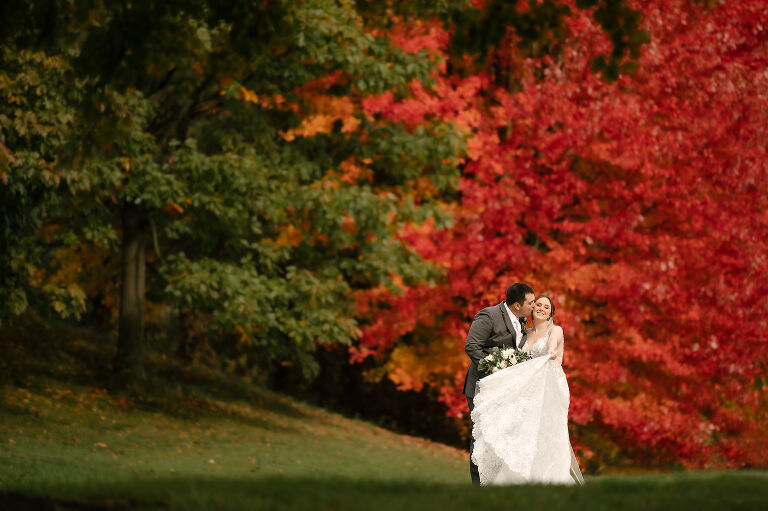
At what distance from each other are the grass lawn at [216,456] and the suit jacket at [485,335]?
112 cm

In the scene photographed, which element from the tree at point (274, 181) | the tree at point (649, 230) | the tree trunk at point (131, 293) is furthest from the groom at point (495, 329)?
the tree trunk at point (131, 293)

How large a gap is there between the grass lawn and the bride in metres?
0.70

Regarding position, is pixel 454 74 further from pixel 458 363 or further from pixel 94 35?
pixel 94 35

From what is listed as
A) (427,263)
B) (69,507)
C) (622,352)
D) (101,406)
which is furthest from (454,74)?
(69,507)

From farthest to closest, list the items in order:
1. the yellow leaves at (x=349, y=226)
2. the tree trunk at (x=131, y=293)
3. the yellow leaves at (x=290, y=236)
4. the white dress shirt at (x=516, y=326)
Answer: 1. the tree trunk at (x=131, y=293)
2. the yellow leaves at (x=290, y=236)
3. the yellow leaves at (x=349, y=226)
4. the white dress shirt at (x=516, y=326)

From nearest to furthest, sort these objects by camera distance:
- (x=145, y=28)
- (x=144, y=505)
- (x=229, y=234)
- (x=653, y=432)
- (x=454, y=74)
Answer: (x=144, y=505)
(x=145, y=28)
(x=653, y=432)
(x=229, y=234)
(x=454, y=74)

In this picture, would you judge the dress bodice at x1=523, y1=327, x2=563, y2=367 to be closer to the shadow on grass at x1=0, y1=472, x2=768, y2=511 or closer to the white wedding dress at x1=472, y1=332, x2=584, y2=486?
the white wedding dress at x1=472, y1=332, x2=584, y2=486

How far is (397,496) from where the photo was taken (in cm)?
564

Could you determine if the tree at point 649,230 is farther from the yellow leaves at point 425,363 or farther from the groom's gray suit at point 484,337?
the groom's gray suit at point 484,337

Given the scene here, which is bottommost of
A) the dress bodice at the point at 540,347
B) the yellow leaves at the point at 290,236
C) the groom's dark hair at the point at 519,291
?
the dress bodice at the point at 540,347

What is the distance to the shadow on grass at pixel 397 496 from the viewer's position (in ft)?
17.3

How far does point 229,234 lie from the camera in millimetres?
16891

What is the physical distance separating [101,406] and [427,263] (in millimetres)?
5904

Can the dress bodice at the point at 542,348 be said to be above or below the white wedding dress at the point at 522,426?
above
